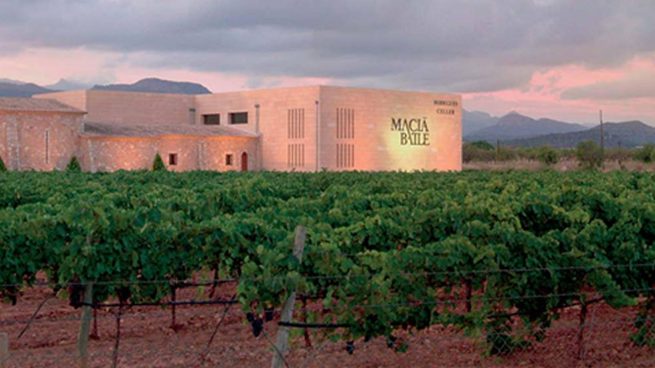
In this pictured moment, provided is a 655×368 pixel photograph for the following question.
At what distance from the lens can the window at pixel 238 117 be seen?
63.3 metres

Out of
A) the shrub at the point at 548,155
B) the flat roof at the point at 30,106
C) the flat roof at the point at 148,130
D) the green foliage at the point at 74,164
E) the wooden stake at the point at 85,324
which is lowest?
the wooden stake at the point at 85,324

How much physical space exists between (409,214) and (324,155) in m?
47.6

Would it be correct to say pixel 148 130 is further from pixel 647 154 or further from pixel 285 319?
pixel 285 319

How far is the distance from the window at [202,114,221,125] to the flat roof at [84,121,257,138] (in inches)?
224

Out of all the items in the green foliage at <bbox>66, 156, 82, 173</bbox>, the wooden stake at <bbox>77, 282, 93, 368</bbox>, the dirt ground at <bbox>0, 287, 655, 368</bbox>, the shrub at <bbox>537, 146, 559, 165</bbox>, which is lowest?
the dirt ground at <bbox>0, 287, 655, 368</bbox>

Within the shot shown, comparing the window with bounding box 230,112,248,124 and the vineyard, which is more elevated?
the window with bounding box 230,112,248,124

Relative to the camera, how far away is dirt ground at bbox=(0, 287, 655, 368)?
984 centimetres

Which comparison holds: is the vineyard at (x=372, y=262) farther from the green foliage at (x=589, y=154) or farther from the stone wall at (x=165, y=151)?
the green foliage at (x=589, y=154)

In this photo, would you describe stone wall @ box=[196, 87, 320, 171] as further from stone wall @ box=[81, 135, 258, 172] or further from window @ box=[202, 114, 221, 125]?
window @ box=[202, 114, 221, 125]

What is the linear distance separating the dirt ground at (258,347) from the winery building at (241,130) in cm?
3864

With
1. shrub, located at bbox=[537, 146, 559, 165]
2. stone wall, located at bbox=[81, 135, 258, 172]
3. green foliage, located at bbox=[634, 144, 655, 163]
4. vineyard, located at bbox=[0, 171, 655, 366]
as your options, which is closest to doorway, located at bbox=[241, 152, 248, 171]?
stone wall, located at bbox=[81, 135, 258, 172]

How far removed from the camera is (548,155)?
8169 centimetres

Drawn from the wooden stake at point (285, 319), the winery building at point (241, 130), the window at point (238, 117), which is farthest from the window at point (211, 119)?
the wooden stake at point (285, 319)

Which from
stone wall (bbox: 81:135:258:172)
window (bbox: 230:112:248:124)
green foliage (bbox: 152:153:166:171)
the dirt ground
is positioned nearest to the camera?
the dirt ground
